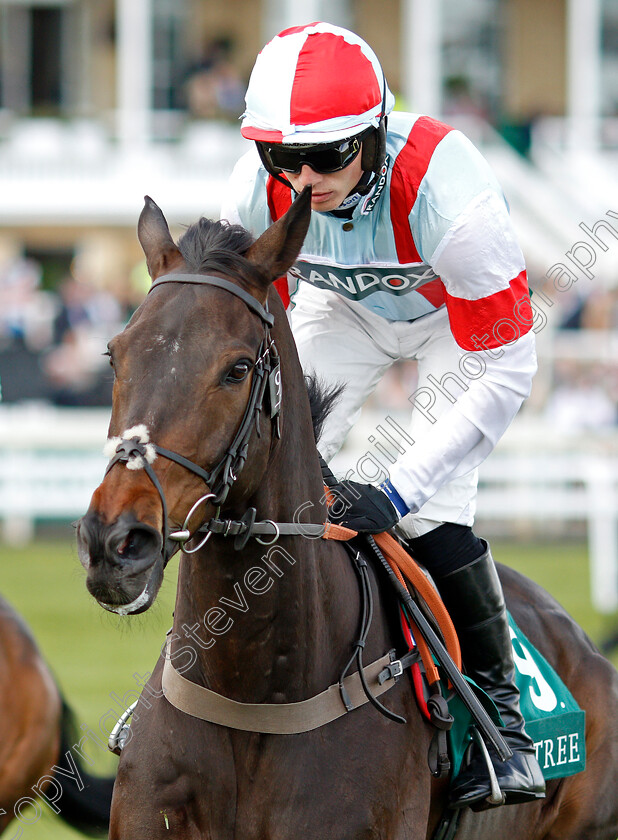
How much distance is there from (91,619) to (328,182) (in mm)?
6630

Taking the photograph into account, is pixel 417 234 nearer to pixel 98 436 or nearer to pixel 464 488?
pixel 464 488

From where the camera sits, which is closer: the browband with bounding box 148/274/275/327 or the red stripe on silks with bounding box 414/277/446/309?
the browband with bounding box 148/274/275/327

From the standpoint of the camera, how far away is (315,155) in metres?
3.08

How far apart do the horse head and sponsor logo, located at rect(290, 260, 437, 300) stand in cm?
56

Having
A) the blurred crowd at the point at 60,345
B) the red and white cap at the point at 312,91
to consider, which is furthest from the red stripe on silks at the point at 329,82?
the blurred crowd at the point at 60,345

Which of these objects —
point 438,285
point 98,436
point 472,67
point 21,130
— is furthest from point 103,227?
point 438,285

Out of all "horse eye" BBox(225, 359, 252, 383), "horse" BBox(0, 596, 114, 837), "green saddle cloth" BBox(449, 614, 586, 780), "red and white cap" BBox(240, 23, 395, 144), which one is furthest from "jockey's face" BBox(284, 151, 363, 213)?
"horse" BBox(0, 596, 114, 837)

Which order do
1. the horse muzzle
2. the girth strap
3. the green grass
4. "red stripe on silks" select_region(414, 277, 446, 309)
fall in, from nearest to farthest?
1. the horse muzzle
2. the girth strap
3. "red stripe on silks" select_region(414, 277, 446, 309)
4. the green grass

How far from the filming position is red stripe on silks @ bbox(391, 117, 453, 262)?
328 centimetres

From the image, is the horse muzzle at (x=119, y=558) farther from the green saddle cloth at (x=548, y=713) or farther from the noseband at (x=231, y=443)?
the green saddle cloth at (x=548, y=713)

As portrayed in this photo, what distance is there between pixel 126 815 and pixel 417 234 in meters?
1.64

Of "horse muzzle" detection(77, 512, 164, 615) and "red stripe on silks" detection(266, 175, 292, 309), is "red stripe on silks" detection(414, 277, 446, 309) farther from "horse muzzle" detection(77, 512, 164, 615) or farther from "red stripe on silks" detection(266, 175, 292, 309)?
"horse muzzle" detection(77, 512, 164, 615)

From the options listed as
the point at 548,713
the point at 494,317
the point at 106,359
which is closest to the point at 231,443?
the point at 494,317

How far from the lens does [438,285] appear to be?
3521 mm
